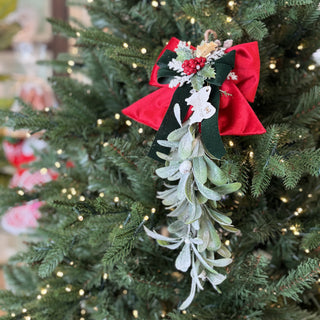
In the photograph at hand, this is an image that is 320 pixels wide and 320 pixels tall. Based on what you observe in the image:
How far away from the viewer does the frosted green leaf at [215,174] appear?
14.9 inches

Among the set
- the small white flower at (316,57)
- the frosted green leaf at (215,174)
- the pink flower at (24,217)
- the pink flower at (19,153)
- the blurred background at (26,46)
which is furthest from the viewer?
the blurred background at (26,46)

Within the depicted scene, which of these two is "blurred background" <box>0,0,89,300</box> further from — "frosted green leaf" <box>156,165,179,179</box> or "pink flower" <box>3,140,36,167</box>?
"frosted green leaf" <box>156,165,179,179</box>

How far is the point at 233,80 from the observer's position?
42cm

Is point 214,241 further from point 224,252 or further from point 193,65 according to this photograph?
point 193,65

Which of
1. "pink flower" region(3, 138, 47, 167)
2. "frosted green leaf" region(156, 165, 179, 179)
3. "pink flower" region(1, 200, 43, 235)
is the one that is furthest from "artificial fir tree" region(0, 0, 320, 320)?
"pink flower" region(3, 138, 47, 167)

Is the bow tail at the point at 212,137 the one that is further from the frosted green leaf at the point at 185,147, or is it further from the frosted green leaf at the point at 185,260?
the frosted green leaf at the point at 185,260

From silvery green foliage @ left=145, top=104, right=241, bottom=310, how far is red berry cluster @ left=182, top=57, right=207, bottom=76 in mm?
46

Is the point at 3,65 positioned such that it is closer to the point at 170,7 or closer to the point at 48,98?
the point at 48,98

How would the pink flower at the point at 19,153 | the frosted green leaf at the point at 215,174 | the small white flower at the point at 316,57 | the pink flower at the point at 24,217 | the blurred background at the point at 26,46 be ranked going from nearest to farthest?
the frosted green leaf at the point at 215,174 < the small white flower at the point at 316,57 < the pink flower at the point at 24,217 < the pink flower at the point at 19,153 < the blurred background at the point at 26,46

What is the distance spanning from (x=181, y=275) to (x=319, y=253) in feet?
0.75

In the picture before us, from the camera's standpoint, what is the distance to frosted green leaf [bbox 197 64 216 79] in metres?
0.39

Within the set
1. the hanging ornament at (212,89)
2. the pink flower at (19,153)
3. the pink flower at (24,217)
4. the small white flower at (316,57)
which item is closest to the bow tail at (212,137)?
the hanging ornament at (212,89)

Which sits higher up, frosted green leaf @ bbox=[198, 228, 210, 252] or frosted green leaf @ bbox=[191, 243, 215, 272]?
frosted green leaf @ bbox=[198, 228, 210, 252]

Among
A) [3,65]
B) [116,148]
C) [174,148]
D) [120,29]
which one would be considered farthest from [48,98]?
[174,148]
